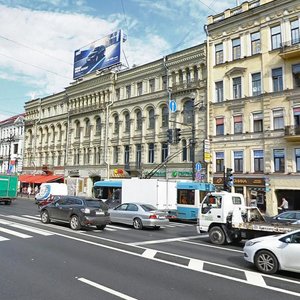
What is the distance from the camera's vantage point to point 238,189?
2994cm

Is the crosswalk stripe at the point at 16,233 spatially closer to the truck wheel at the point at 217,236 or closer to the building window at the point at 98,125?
the truck wheel at the point at 217,236

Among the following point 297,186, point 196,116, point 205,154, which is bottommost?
point 297,186

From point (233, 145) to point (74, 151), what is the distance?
82.7 ft

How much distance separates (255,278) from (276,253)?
2.81 feet

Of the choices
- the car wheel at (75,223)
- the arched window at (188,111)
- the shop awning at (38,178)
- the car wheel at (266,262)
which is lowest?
the car wheel at (266,262)

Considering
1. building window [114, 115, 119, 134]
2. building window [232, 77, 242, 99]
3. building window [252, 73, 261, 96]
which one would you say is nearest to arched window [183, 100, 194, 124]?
building window [232, 77, 242, 99]

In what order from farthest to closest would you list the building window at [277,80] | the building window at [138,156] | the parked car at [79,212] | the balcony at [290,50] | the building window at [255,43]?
the building window at [138,156] < the building window at [255,43] < the building window at [277,80] < the balcony at [290,50] < the parked car at [79,212]

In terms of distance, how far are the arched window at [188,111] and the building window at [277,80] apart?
8361 millimetres

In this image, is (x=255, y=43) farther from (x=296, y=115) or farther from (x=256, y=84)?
(x=296, y=115)

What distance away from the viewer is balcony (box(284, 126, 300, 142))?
26.1 metres

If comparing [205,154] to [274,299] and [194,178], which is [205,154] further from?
[274,299]

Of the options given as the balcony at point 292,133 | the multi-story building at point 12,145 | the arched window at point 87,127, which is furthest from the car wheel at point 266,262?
the multi-story building at point 12,145

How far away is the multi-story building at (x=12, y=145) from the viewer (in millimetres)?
60531

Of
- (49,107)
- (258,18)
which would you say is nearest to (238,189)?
(258,18)
